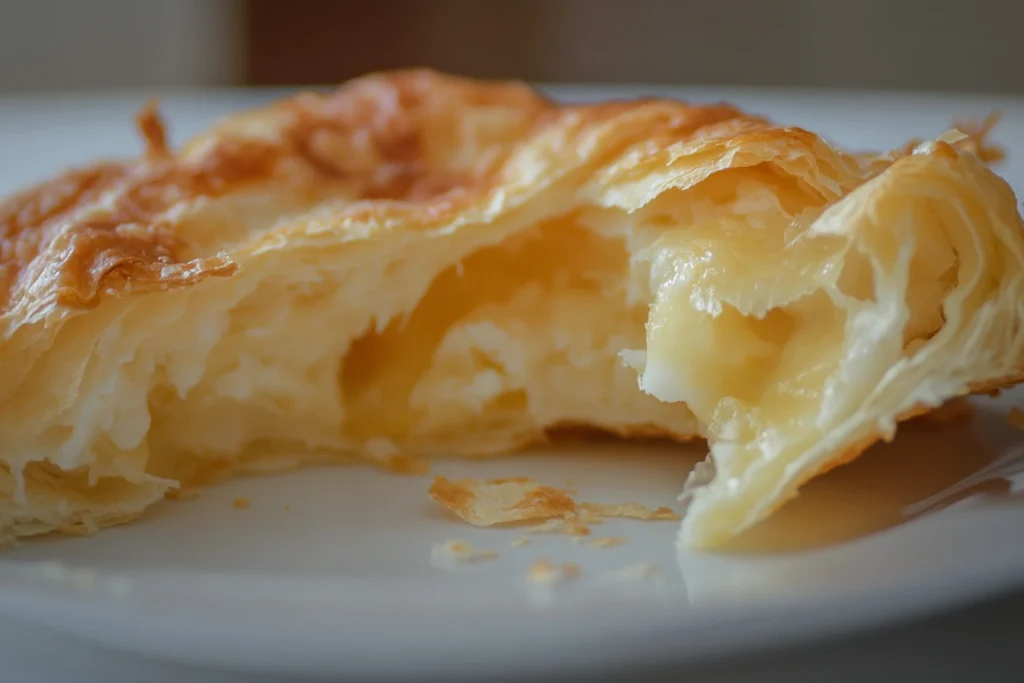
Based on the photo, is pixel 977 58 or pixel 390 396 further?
pixel 977 58

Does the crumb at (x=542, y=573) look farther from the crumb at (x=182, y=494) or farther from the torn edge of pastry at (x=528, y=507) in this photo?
the crumb at (x=182, y=494)

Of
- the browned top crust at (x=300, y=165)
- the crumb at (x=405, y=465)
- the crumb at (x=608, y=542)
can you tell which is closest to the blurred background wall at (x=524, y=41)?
the browned top crust at (x=300, y=165)

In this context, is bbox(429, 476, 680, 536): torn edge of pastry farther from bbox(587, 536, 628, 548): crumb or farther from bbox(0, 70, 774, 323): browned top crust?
bbox(0, 70, 774, 323): browned top crust

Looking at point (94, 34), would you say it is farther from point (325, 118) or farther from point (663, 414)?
point (663, 414)

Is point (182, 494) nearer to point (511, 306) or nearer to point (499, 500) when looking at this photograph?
point (499, 500)

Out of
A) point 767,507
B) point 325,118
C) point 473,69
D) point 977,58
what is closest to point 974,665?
point 767,507

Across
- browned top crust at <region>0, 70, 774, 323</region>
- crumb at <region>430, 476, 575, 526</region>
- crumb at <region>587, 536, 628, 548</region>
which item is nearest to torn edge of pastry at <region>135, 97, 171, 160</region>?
browned top crust at <region>0, 70, 774, 323</region>

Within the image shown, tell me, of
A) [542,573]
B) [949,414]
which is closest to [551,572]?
[542,573]
